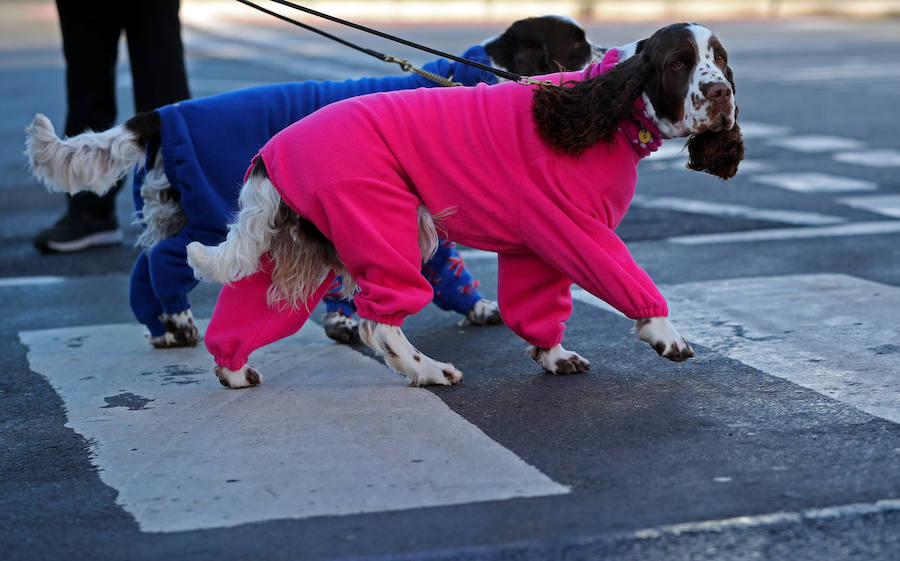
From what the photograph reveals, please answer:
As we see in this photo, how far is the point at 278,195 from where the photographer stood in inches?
170

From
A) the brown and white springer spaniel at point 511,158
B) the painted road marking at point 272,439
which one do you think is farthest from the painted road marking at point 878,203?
the painted road marking at point 272,439

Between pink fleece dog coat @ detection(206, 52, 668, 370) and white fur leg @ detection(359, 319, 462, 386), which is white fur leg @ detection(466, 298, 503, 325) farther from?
pink fleece dog coat @ detection(206, 52, 668, 370)

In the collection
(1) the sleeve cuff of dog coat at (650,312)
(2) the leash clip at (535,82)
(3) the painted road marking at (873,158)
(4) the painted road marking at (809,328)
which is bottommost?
(3) the painted road marking at (873,158)

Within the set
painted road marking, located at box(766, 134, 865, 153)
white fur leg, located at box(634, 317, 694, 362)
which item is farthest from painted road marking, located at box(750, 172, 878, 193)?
white fur leg, located at box(634, 317, 694, 362)

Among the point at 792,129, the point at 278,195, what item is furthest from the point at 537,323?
the point at 792,129

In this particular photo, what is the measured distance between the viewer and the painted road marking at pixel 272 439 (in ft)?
11.2

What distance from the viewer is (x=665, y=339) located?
13.7 feet

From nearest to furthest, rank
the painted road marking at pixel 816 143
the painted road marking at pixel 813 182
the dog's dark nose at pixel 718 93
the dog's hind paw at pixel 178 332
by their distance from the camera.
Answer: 1. the dog's dark nose at pixel 718 93
2. the dog's hind paw at pixel 178 332
3. the painted road marking at pixel 813 182
4. the painted road marking at pixel 816 143

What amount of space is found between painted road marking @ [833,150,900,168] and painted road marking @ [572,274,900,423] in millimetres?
3898

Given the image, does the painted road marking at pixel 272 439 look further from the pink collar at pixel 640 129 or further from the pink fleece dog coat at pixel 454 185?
the pink collar at pixel 640 129

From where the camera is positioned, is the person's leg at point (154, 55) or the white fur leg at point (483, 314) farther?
the person's leg at point (154, 55)

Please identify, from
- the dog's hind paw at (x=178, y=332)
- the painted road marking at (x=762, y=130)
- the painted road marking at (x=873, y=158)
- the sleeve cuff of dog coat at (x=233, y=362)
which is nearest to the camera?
the sleeve cuff of dog coat at (x=233, y=362)

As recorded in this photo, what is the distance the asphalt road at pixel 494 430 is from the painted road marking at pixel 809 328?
16 millimetres

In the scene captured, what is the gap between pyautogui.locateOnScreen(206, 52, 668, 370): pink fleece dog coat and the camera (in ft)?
13.7
